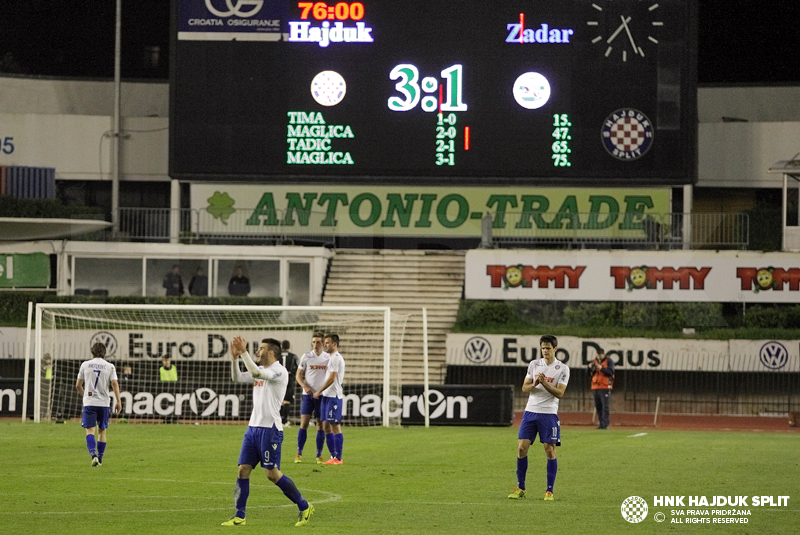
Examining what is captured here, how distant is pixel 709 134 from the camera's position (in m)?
39.9

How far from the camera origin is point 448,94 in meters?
31.7

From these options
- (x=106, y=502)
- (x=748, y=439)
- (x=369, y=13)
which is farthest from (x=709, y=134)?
(x=106, y=502)

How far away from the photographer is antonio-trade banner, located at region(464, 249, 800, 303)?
114 ft

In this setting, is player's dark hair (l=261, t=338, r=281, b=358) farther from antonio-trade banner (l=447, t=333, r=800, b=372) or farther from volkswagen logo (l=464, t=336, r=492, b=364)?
volkswagen logo (l=464, t=336, r=492, b=364)

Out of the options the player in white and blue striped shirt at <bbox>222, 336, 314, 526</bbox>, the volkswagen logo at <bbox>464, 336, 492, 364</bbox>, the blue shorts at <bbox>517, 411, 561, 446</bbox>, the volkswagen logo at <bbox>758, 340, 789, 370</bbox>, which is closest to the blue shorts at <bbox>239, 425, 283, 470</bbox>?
the player in white and blue striped shirt at <bbox>222, 336, 314, 526</bbox>

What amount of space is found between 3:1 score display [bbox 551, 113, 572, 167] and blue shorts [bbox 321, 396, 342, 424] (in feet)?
50.4

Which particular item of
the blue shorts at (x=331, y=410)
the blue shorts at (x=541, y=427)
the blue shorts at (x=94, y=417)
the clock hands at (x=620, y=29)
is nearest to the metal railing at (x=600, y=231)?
the clock hands at (x=620, y=29)

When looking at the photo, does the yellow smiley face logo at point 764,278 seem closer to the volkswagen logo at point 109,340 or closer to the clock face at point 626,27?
the clock face at point 626,27

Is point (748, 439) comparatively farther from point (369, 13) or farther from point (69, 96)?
point (69, 96)

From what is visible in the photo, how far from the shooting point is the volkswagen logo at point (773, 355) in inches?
1291

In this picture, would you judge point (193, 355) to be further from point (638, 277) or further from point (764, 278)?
point (764, 278)

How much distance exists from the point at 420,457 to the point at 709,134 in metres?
24.5

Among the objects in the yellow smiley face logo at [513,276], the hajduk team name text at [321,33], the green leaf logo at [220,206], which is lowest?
the yellow smiley face logo at [513,276]

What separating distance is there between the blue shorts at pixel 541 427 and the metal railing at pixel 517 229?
72.6ft
